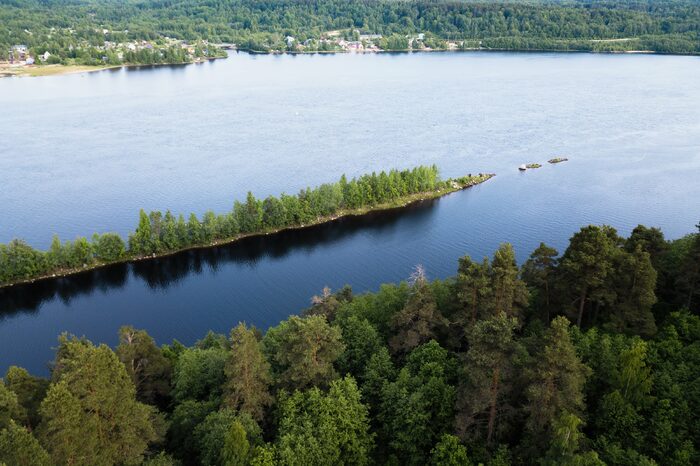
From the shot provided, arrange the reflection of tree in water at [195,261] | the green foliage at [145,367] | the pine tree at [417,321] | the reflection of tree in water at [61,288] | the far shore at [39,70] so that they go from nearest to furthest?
the pine tree at [417,321] < the green foliage at [145,367] < the reflection of tree in water at [61,288] < the reflection of tree in water at [195,261] < the far shore at [39,70]

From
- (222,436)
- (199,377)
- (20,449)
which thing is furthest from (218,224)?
(20,449)

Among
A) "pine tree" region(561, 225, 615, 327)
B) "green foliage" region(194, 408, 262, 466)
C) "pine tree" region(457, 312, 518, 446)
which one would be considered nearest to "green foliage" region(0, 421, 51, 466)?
"green foliage" region(194, 408, 262, 466)

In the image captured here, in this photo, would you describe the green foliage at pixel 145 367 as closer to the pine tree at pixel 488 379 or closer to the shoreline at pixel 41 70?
the pine tree at pixel 488 379

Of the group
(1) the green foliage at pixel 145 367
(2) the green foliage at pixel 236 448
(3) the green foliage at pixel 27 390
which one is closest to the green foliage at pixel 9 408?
(3) the green foliage at pixel 27 390

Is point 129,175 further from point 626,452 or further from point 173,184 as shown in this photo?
point 626,452

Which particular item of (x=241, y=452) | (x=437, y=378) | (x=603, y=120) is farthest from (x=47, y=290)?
(x=603, y=120)

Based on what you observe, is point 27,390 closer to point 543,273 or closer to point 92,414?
point 92,414

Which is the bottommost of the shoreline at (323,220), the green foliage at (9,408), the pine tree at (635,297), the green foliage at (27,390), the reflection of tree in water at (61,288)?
the reflection of tree in water at (61,288)
